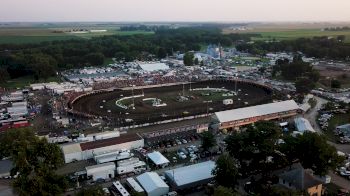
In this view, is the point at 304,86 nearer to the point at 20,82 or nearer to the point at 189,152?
the point at 189,152

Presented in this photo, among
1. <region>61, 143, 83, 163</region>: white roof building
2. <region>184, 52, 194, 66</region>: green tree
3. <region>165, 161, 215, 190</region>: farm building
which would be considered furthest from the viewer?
<region>184, 52, 194, 66</region>: green tree

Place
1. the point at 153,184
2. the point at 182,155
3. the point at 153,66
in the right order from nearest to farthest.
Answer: the point at 153,184 < the point at 182,155 < the point at 153,66

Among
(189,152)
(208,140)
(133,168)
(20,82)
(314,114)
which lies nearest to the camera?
(133,168)

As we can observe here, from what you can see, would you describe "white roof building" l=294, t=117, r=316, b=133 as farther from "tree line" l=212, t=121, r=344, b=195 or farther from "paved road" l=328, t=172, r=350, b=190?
"tree line" l=212, t=121, r=344, b=195

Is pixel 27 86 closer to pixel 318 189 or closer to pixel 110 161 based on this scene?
pixel 110 161

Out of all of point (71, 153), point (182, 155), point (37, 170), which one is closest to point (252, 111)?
point (182, 155)

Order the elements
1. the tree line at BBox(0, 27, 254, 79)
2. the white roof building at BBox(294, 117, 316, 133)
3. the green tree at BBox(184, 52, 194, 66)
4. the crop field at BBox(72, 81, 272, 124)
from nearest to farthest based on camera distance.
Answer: the white roof building at BBox(294, 117, 316, 133)
the crop field at BBox(72, 81, 272, 124)
the tree line at BBox(0, 27, 254, 79)
the green tree at BBox(184, 52, 194, 66)

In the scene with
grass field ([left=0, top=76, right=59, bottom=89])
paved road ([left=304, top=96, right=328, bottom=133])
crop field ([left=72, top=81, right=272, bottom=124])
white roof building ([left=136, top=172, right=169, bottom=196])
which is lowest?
grass field ([left=0, top=76, right=59, bottom=89])

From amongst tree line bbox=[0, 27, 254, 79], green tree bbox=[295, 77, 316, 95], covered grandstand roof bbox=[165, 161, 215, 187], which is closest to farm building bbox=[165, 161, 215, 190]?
covered grandstand roof bbox=[165, 161, 215, 187]
